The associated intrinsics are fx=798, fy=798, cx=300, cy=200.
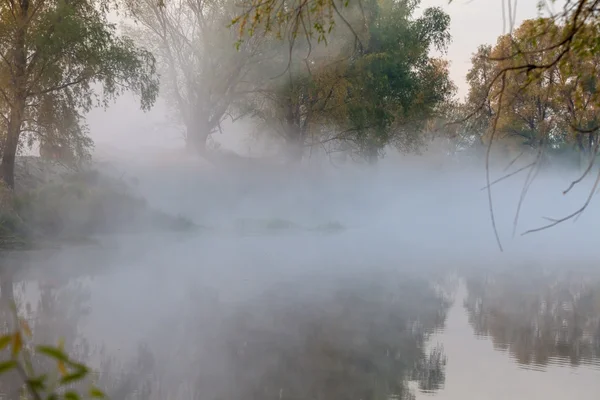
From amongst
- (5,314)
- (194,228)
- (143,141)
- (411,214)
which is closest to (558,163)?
(411,214)

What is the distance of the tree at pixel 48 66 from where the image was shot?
2234 centimetres

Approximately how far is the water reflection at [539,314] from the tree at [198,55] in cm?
2010

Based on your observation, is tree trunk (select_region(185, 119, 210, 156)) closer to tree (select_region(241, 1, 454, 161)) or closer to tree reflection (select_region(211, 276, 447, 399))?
tree (select_region(241, 1, 454, 161))

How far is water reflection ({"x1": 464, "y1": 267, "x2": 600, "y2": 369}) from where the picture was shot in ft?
33.7

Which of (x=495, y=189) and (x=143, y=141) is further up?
(x=495, y=189)

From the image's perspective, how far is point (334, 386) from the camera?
8164 millimetres

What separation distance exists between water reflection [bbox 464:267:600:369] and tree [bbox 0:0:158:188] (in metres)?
12.9

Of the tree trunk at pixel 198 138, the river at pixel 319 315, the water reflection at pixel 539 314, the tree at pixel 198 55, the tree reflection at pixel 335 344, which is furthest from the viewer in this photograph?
the tree trunk at pixel 198 138

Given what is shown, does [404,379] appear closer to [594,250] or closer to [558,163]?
[594,250]

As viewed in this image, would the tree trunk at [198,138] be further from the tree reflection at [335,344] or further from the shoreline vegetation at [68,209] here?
the tree reflection at [335,344]

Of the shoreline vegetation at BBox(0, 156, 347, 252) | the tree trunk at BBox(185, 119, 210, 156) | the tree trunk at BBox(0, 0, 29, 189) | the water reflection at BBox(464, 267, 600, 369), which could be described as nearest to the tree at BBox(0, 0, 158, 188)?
the tree trunk at BBox(0, 0, 29, 189)

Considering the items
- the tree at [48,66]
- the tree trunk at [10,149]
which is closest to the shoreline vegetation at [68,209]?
the tree trunk at [10,149]

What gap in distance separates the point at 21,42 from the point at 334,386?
17534mm

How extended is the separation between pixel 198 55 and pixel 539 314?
2622 centimetres
